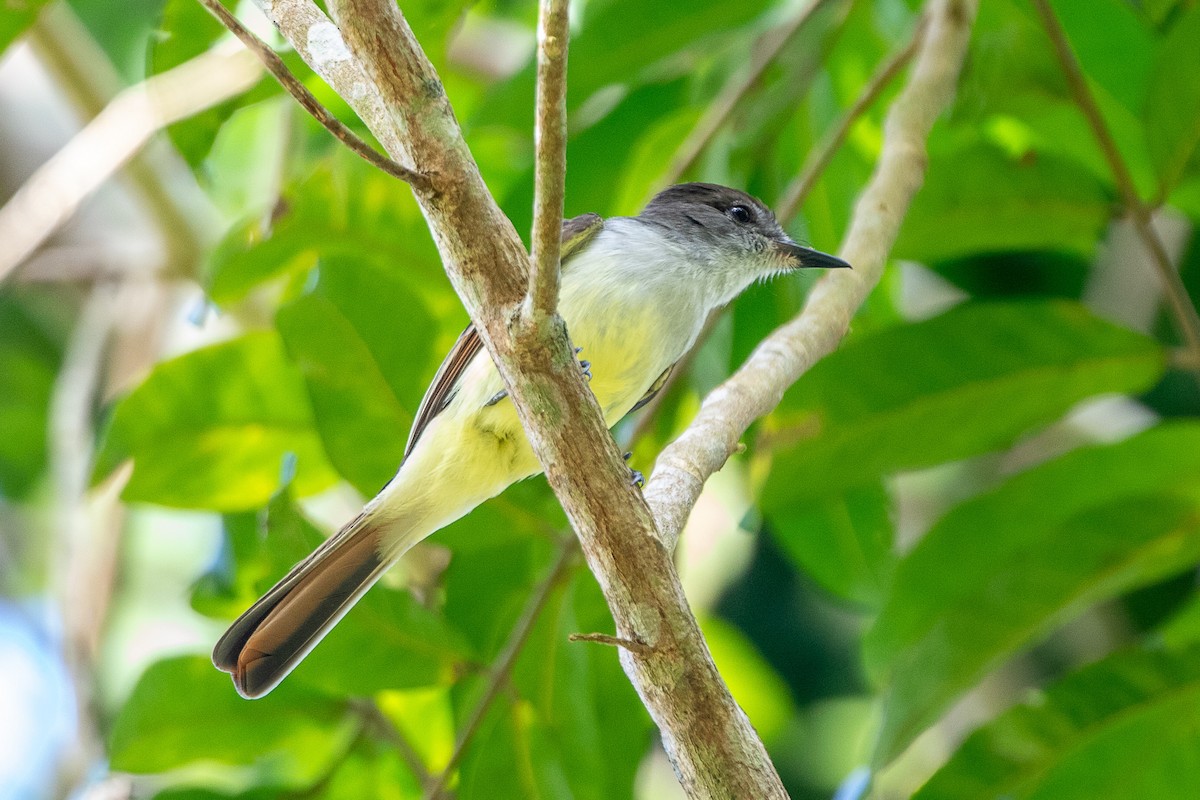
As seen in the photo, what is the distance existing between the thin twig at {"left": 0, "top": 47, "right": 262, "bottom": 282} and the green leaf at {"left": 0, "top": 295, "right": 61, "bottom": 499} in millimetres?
1288

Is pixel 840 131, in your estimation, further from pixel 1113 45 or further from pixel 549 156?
pixel 549 156

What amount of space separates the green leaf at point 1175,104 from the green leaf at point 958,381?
37 cm

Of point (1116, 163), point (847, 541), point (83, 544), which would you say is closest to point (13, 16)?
point (83, 544)

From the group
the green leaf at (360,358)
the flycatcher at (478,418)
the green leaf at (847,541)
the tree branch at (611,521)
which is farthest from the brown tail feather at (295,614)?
the green leaf at (847,541)

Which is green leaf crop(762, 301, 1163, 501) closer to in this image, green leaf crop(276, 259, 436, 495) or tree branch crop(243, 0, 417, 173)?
green leaf crop(276, 259, 436, 495)

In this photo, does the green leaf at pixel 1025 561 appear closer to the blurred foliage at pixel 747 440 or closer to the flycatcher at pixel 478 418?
the blurred foliage at pixel 747 440

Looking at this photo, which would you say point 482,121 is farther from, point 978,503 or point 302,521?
point 978,503

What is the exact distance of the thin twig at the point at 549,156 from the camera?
135 cm

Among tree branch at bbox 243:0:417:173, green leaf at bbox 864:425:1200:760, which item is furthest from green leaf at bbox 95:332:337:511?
green leaf at bbox 864:425:1200:760

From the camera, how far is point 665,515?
1.76 meters

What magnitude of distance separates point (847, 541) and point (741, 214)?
81 centimetres

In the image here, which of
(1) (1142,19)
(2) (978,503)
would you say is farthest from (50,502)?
(1) (1142,19)

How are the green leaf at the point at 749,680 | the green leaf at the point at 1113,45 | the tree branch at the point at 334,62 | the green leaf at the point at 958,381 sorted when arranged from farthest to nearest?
the green leaf at the point at 749,680 → the green leaf at the point at 1113,45 → the green leaf at the point at 958,381 → the tree branch at the point at 334,62

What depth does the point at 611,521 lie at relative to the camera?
1604mm
